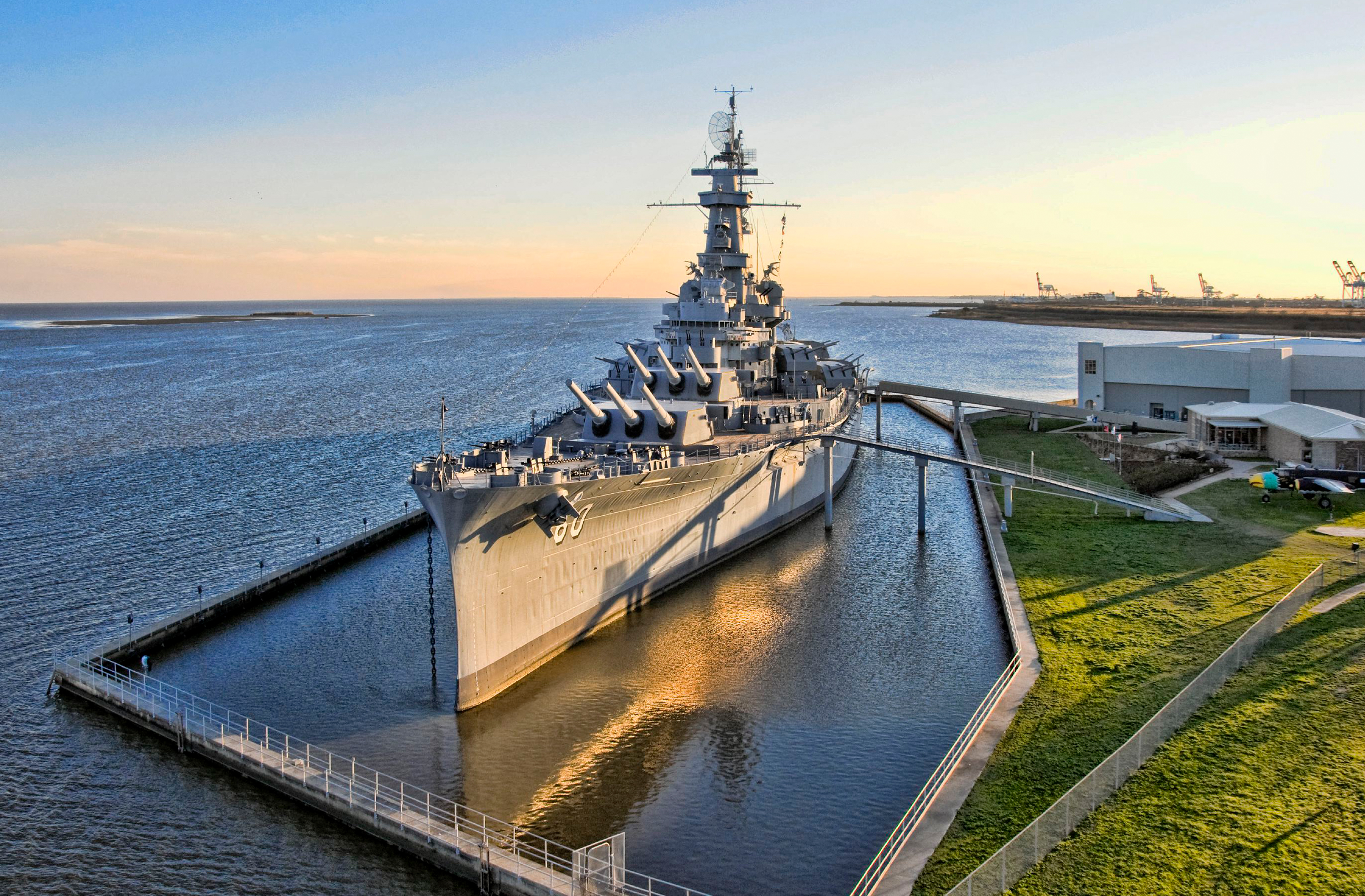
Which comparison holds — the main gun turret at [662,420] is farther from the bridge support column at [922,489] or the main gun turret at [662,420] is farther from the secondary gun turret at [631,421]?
the bridge support column at [922,489]

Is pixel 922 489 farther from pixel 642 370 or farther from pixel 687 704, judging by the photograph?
pixel 687 704

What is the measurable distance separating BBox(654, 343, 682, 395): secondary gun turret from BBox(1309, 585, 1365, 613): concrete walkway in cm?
2007

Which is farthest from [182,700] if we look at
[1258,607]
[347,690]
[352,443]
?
[352,443]

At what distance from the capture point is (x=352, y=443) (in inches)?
2242

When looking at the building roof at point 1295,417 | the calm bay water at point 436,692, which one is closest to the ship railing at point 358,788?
the calm bay water at point 436,692

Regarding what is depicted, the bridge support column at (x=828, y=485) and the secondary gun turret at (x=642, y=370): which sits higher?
the secondary gun turret at (x=642, y=370)

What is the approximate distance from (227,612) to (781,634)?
1522 centimetres

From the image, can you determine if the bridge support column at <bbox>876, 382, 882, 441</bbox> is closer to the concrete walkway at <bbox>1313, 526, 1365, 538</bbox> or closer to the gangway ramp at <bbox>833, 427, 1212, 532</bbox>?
the gangway ramp at <bbox>833, 427, 1212, 532</bbox>

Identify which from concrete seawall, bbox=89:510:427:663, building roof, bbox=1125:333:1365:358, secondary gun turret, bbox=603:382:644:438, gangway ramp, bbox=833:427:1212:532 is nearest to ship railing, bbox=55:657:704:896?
concrete seawall, bbox=89:510:427:663

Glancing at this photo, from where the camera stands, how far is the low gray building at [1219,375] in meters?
49.1

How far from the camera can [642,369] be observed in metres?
30.4

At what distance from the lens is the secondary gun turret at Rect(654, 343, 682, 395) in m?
34.9

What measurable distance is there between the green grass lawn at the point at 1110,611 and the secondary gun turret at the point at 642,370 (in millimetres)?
12654

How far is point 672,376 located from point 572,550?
481 inches
